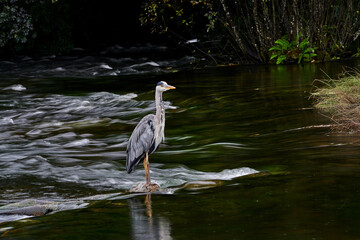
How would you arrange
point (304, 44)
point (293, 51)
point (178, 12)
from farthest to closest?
point (178, 12) → point (293, 51) → point (304, 44)

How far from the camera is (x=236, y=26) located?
25.6m

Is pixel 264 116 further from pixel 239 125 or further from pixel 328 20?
pixel 328 20

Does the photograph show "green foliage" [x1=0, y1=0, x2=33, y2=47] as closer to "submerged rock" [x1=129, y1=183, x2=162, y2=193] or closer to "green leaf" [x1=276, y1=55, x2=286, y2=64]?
"green leaf" [x1=276, y1=55, x2=286, y2=64]

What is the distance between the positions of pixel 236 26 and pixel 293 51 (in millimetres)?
3000

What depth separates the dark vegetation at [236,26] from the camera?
2345 centimetres

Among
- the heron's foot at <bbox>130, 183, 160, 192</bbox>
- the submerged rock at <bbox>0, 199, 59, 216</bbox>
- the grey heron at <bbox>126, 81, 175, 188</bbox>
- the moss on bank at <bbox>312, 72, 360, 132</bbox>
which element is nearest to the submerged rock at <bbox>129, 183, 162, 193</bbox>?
the heron's foot at <bbox>130, 183, 160, 192</bbox>

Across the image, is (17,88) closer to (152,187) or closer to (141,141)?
(141,141)

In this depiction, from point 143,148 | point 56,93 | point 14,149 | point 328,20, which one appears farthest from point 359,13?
point 143,148

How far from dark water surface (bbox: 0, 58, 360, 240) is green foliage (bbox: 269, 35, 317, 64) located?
9.96 feet

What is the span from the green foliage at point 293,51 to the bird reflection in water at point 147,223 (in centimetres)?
1597

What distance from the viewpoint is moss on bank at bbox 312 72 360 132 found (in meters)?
11.1

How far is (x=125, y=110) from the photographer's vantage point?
17312 mm

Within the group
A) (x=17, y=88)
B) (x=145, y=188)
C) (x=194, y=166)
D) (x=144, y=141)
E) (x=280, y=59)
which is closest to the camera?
(x=145, y=188)

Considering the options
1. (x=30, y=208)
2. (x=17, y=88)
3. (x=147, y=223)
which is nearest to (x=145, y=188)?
(x=30, y=208)
